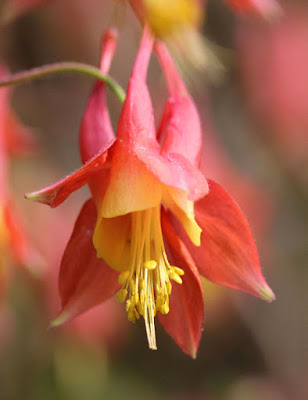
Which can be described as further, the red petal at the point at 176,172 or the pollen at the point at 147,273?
the pollen at the point at 147,273

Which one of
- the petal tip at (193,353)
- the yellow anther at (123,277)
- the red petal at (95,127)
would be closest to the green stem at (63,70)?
the red petal at (95,127)

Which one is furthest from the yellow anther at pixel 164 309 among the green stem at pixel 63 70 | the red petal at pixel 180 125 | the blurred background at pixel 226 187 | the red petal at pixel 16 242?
the blurred background at pixel 226 187

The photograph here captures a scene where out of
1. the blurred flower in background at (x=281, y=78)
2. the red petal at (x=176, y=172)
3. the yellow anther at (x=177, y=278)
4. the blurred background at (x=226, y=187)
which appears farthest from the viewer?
the blurred flower in background at (x=281, y=78)

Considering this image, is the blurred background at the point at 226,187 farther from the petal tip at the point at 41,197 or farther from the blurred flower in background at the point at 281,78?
the petal tip at the point at 41,197

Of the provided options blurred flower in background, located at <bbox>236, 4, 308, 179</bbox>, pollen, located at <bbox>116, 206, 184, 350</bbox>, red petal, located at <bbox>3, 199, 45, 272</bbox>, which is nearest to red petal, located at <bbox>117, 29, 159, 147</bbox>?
pollen, located at <bbox>116, 206, 184, 350</bbox>

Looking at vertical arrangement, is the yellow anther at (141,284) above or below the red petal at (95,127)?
below

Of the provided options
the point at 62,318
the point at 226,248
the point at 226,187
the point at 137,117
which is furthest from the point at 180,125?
the point at 226,187

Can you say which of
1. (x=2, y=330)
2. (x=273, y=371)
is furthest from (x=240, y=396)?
(x=2, y=330)

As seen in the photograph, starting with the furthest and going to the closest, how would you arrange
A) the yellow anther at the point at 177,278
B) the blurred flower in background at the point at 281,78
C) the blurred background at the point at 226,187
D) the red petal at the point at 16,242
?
A: the blurred flower in background at the point at 281,78, the blurred background at the point at 226,187, the red petal at the point at 16,242, the yellow anther at the point at 177,278
